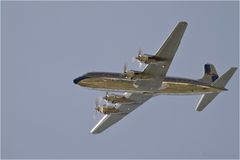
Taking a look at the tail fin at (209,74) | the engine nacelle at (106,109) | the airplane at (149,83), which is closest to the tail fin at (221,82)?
the airplane at (149,83)

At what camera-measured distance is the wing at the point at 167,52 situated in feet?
168

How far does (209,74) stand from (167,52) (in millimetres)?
13704

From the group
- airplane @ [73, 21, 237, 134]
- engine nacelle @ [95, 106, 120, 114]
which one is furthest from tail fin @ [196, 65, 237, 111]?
engine nacelle @ [95, 106, 120, 114]

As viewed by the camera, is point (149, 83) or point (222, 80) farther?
point (222, 80)

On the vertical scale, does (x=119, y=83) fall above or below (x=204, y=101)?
above

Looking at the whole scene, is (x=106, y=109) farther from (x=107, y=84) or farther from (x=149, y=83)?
(x=149, y=83)

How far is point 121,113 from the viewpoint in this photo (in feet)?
213

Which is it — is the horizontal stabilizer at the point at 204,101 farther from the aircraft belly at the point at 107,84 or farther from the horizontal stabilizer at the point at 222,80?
the aircraft belly at the point at 107,84

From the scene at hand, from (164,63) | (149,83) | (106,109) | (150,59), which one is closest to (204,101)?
(149,83)

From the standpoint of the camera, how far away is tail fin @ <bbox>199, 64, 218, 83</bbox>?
63.9m

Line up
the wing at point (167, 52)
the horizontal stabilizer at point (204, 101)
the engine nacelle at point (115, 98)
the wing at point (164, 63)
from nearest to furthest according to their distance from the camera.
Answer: the wing at point (167, 52) < the wing at point (164, 63) < the engine nacelle at point (115, 98) < the horizontal stabilizer at point (204, 101)

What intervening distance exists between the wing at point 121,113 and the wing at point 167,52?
6464mm

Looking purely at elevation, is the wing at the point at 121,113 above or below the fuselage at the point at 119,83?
below

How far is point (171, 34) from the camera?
51469 millimetres
